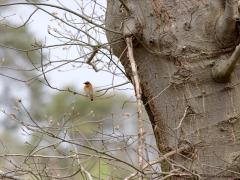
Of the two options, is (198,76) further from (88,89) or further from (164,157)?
(88,89)

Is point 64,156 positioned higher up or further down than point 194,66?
further down

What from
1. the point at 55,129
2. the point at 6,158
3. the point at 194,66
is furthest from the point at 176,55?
the point at 6,158

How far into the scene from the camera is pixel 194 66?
3174 mm

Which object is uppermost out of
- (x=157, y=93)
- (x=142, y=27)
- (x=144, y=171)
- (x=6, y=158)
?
(x=142, y=27)

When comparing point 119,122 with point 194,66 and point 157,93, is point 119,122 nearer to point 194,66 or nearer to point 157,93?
Answer: point 157,93

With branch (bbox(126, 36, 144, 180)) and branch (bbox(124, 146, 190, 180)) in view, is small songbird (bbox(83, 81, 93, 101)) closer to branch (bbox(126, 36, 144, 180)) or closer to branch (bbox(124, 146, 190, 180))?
branch (bbox(126, 36, 144, 180))

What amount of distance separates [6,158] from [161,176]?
2.66 ft

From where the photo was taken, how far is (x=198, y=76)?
3.19 m

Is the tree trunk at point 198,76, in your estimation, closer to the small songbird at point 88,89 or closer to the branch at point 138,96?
the branch at point 138,96

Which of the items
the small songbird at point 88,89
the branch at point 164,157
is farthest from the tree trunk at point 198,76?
the small songbird at point 88,89

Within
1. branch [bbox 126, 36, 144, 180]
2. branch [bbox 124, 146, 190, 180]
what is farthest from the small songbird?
branch [bbox 124, 146, 190, 180]

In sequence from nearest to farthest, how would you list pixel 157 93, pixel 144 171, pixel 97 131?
pixel 144 171 < pixel 97 131 < pixel 157 93

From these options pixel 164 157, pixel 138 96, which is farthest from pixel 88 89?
pixel 164 157

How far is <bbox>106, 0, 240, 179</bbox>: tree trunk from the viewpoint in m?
3.15
